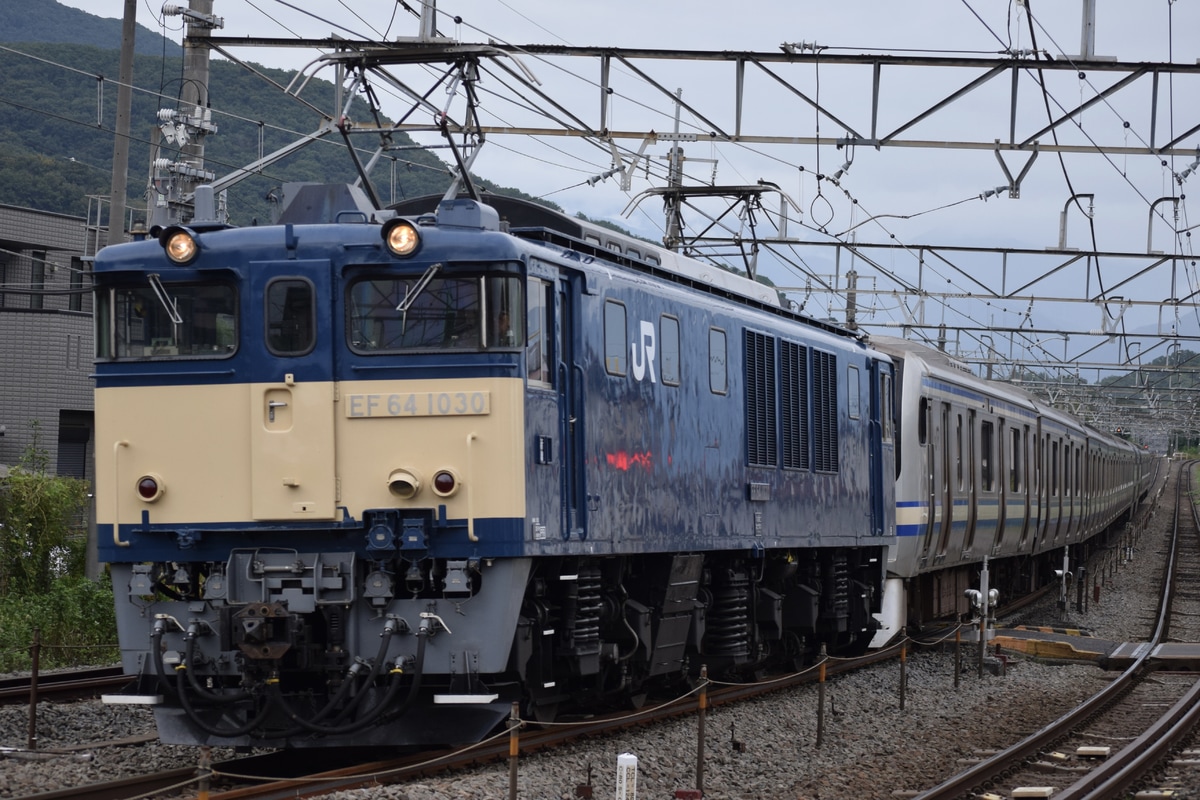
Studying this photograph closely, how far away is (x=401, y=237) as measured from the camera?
34.0 feet

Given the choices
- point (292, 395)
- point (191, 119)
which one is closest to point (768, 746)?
point (292, 395)

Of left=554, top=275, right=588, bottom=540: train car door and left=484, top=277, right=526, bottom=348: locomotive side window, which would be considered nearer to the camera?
left=484, top=277, right=526, bottom=348: locomotive side window

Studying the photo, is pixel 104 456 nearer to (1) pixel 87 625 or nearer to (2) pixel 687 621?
(2) pixel 687 621

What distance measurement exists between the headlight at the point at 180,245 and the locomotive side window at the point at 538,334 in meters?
2.29

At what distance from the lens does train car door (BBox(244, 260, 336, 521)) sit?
10219 millimetres

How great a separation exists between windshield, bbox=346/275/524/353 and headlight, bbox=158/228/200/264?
1.12 m

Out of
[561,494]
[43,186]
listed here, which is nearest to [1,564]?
[561,494]

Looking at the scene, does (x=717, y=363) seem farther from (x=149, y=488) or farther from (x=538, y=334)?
(x=149, y=488)

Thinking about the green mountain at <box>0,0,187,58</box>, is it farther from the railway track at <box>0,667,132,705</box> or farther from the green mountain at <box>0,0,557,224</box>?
the railway track at <box>0,667,132,705</box>

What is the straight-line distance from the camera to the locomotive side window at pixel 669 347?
1305cm

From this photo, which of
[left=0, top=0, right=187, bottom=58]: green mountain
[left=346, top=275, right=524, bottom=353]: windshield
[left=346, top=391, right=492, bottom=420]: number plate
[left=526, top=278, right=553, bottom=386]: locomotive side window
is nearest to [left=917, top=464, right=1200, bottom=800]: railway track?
[left=526, top=278, right=553, bottom=386]: locomotive side window

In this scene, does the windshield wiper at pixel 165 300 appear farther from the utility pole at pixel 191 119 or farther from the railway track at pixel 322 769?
the utility pole at pixel 191 119

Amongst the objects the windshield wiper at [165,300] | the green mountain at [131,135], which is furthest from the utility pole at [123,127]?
the green mountain at [131,135]

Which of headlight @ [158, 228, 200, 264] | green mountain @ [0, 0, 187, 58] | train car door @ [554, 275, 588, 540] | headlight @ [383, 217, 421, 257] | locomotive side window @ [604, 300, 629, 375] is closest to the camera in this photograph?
headlight @ [383, 217, 421, 257]
